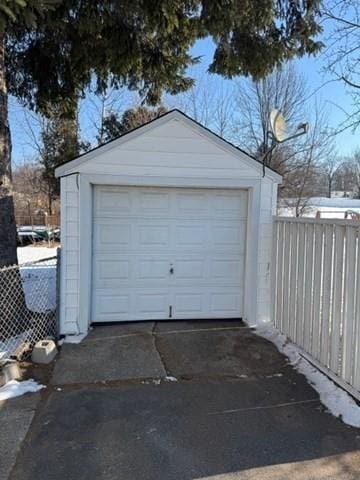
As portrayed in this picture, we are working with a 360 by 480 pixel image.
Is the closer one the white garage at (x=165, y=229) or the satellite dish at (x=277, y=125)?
the white garage at (x=165, y=229)

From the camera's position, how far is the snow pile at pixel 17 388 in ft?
12.8

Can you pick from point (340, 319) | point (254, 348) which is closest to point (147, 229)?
point (254, 348)

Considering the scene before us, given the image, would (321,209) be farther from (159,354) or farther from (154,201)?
(159,354)

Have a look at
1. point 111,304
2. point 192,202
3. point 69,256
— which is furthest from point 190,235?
point 69,256

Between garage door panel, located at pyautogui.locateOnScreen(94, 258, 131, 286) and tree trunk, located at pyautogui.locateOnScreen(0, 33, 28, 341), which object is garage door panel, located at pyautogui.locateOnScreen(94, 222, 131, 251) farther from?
tree trunk, located at pyautogui.locateOnScreen(0, 33, 28, 341)

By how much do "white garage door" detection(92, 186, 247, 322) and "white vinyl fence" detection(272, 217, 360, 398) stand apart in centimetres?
95

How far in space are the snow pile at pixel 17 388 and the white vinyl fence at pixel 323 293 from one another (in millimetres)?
3141

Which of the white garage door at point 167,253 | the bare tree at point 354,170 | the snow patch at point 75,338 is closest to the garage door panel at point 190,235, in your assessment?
the white garage door at point 167,253

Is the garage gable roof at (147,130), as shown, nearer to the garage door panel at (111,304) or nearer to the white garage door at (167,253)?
the white garage door at (167,253)

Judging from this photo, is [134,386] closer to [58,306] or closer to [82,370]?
[82,370]

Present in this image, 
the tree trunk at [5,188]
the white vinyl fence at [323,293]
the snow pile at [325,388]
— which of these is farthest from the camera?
the tree trunk at [5,188]

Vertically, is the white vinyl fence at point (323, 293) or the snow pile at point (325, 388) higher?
the white vinyl fence at point (323, 293)

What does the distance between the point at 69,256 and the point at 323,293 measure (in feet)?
11.8

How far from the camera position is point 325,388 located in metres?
4.07
